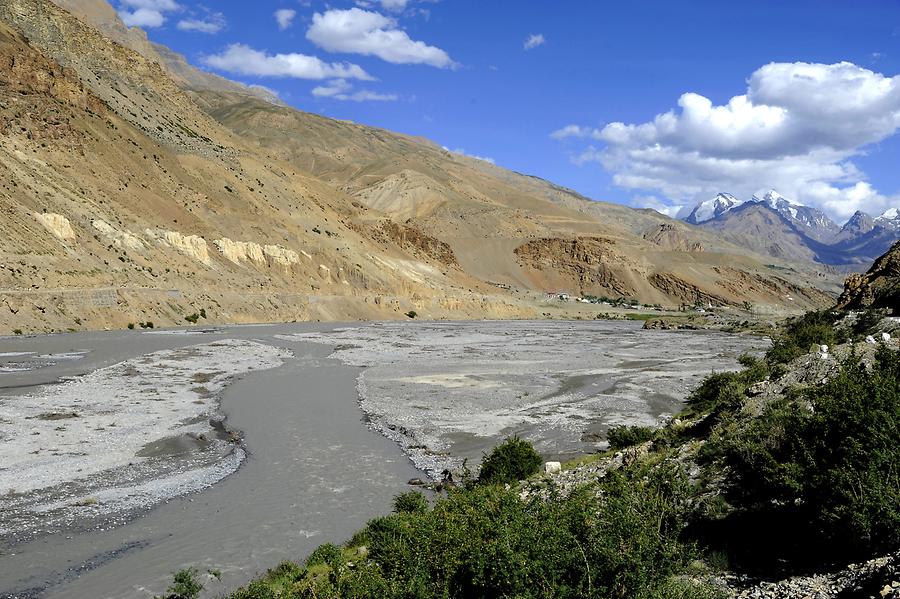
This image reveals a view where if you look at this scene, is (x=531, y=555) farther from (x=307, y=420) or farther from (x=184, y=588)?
(x=307, y=420)

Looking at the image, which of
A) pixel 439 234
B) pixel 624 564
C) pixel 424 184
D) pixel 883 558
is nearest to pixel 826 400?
pixel 883 558

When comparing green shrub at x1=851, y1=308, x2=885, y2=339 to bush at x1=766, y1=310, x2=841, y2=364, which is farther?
green shrub at x1=851, y1=308, x2=885, y2=339

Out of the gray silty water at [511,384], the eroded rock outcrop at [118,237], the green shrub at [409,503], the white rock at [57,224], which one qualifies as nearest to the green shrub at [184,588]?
the green shrub at [409,503]

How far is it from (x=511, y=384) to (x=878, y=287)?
2580 cm

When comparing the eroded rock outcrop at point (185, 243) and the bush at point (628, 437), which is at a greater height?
the eroded rock outcrop at point (185, 243)

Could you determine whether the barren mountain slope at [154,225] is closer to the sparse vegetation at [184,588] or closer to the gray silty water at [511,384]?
the gray silty water at [511,384]

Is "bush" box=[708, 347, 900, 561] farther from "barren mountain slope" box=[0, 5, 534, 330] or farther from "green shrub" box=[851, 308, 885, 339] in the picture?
"barren mountain slope" box=[0, 5, 534, 330]

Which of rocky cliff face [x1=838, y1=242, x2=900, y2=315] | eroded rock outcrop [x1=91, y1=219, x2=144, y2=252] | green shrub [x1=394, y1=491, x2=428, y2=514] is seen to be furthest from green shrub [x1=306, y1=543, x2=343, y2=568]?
eroded rock outcrop [x1=91, y1=219, x2=144, y2=252]

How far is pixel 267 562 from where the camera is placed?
1128 centimetres

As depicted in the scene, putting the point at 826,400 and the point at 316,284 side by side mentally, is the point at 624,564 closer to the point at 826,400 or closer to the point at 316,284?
the point at 826,400

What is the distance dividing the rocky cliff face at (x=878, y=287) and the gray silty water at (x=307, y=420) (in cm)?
909

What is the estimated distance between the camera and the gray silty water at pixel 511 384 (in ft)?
69.1

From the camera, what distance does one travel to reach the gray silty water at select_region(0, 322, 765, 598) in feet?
37.2

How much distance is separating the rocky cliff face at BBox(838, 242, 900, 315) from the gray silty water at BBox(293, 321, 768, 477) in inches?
348
